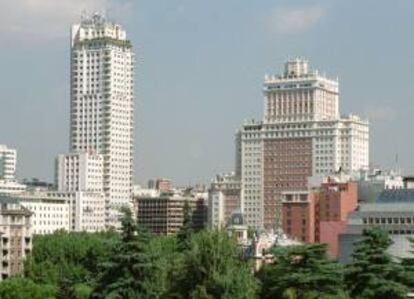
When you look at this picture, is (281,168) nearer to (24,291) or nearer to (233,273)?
(24,291)

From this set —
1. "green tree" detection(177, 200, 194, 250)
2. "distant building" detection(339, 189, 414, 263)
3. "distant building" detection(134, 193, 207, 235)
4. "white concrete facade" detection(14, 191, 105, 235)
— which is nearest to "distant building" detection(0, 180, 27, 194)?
"white concrete facade" detection(14, 191, 105, 235)

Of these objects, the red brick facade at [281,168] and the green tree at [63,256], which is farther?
the red brick facade at [281,168]

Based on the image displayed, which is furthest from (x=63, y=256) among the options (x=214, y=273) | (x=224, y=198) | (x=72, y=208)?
(x=224, y=198)

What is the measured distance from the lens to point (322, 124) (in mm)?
173500

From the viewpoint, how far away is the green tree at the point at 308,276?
47344mm

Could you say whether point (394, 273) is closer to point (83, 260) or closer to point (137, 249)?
point (137, 249)

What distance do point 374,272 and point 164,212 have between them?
142032mm

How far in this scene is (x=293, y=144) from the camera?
174m

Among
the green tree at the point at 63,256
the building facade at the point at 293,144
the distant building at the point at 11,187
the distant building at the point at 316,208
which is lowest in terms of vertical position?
the green tree at the point at 63,256

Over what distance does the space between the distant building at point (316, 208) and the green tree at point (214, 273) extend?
73.1m

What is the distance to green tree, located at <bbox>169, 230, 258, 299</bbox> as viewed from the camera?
44312 millimetres

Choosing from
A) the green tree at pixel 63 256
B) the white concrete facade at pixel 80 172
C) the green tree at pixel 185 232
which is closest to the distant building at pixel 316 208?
the green tree at pixel 63 256

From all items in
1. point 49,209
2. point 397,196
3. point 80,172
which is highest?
point 80,172

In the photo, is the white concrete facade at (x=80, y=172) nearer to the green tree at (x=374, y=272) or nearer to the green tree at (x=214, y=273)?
the green tree at (x=374, y=272)
